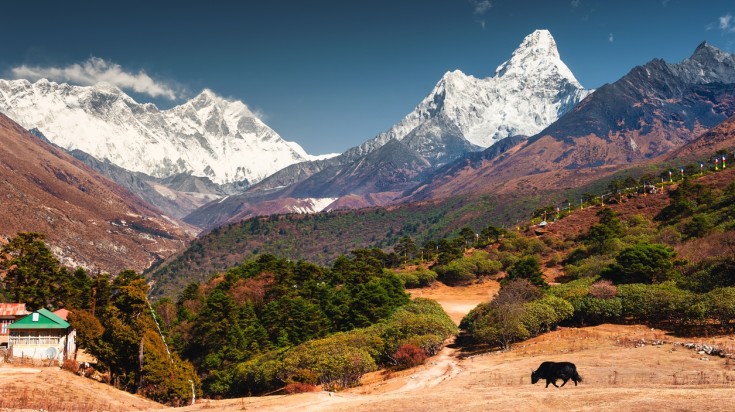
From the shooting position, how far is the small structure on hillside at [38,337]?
5612 cm

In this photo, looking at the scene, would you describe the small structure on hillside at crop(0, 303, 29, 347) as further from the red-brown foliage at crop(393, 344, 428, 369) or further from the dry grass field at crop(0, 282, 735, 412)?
the red-brown foliage at crop(393, 344, 428, 369)

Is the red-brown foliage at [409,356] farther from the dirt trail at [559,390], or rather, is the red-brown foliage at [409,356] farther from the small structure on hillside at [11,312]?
the small structure on hillside at [11,312]

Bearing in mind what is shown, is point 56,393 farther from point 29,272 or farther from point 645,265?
point 645,265

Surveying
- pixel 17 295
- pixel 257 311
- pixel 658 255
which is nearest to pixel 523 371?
pixel 658 255

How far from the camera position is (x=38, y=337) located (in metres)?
57.5

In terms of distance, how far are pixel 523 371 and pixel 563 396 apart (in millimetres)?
13204

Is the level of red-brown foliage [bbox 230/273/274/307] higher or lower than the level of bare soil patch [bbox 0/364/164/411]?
higher

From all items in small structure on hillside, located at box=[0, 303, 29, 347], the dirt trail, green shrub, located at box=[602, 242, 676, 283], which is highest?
green shrub, located at box=[602, 242, 676, 283]

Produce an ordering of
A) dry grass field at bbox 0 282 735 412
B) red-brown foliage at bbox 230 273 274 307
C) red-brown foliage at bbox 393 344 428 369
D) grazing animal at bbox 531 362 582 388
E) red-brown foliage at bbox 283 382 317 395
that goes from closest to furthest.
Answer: dry grass field at bbox 0 282 735 412
grazing animal at bbox 531 362 582 388
red-brown foliage at bbox 283 382 317 395
red-brown foliage at bbox 393 344 428 369
red-brown foliage at bbox 230 273 274 307

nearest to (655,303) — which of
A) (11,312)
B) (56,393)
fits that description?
(56,393)

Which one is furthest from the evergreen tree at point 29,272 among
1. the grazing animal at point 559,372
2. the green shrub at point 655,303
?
the green shrub at point 655,303

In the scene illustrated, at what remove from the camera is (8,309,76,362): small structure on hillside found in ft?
184

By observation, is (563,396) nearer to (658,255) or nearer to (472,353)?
(472,353)

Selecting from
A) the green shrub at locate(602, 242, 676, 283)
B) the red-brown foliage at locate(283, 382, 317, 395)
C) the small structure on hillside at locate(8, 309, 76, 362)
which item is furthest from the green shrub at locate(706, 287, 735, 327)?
the small structure on hillside at locate(8, 309, 76, 362)
